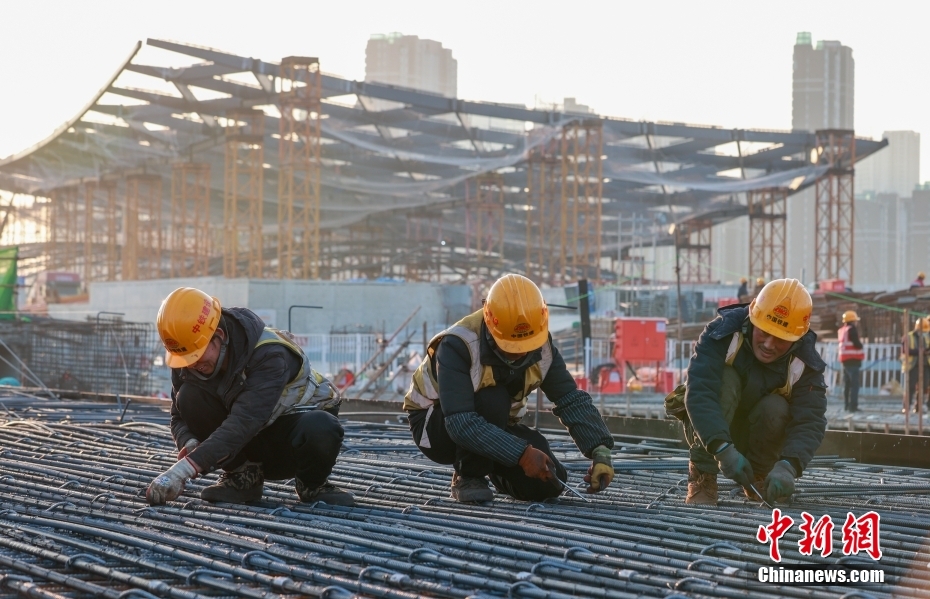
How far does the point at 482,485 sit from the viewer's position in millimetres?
4594

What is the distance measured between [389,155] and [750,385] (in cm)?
4320

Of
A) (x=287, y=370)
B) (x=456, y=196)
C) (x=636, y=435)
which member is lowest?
(x=636, y=435)

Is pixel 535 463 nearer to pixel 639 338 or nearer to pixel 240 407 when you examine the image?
pixel 240 407

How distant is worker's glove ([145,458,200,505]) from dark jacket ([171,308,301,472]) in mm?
46

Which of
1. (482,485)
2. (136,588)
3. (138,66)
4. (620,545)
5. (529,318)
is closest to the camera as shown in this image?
(136,588)

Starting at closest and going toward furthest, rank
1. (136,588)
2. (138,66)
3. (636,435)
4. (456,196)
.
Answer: (136,588), (636,435), (138,66), (456,196)

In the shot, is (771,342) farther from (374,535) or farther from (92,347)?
(92,347)

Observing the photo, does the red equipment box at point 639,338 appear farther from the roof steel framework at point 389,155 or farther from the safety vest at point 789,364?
the roof steel framework at point 389,155

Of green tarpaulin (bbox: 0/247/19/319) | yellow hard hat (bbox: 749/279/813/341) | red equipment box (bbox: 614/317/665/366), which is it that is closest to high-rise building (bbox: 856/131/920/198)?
red equipment box (bbox: 614/317/665/366)

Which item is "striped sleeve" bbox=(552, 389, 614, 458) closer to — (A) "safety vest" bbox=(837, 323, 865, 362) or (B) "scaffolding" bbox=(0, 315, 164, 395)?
(A) "safety vest" bbox=(837, 323, 865, 362)

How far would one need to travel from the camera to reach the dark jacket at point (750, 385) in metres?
4.38

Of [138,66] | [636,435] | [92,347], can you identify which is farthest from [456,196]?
[636,435]

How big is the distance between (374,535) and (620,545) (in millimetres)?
843

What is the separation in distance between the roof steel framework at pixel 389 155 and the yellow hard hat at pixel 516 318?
3230 cm
